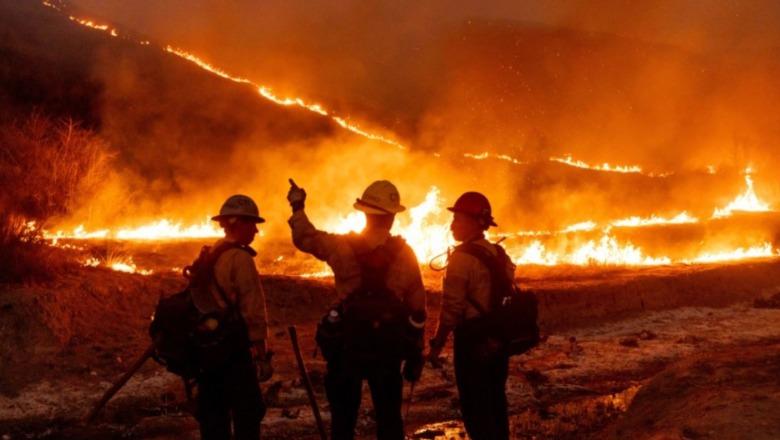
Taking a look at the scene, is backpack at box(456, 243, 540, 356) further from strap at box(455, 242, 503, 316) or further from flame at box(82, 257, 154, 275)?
flame at box(82, 257, 154, 275)

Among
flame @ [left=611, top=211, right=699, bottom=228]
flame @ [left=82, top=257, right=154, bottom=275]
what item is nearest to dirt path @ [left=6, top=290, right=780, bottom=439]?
flame @ [left=82, top=257, right=154, bottom=275]

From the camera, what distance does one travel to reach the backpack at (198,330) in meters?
4.38

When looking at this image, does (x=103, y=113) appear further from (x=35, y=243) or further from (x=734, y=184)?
(x=734, y=184)

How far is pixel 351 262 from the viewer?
4422 mm

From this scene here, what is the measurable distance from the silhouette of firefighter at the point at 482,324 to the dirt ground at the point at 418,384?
78.2 inches

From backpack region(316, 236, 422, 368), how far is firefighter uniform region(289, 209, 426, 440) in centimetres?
4

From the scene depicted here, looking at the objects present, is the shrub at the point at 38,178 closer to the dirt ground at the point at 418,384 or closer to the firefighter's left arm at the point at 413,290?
the dirt ground at the point at 418,384

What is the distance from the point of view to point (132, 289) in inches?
480

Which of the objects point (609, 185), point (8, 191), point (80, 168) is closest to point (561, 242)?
point (609, 185)

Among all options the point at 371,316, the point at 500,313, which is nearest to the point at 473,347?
the point at 500,313

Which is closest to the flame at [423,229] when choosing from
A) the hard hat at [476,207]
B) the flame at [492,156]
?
the flame at [492,156]

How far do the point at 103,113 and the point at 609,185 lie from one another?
28876 mm

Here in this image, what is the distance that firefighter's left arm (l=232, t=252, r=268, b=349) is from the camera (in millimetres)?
4465

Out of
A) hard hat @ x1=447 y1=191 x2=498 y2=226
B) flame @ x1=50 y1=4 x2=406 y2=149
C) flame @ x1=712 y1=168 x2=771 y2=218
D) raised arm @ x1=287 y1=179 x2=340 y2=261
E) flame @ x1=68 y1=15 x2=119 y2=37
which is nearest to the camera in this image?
raised arm @ x1=287 y1=179 x2=340 y2=261
